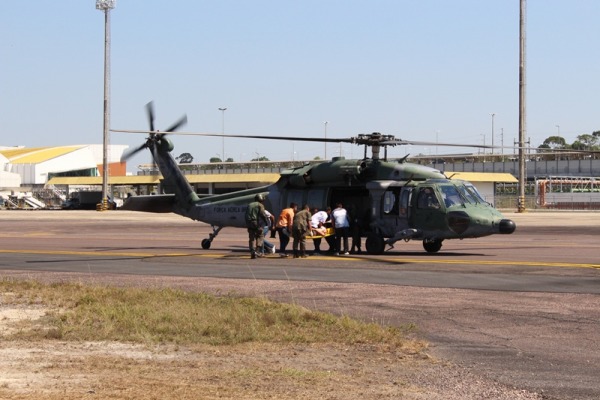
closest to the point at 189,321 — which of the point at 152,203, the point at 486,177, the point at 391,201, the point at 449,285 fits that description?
the point at 449,285

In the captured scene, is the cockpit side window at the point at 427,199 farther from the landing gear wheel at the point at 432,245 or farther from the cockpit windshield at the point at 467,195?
the landing gear wheel at the point at 432,245

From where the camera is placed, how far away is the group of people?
2625 cm

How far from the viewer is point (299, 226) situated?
85.4 feet

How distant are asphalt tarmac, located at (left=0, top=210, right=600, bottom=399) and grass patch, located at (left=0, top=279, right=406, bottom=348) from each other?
1.05 m

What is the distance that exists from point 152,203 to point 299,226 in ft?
26.9

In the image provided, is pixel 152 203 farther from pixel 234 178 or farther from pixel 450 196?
pixel 234 178

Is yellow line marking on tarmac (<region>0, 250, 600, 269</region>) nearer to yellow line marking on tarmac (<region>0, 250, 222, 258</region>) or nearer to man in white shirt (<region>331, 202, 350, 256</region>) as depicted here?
yellow line marking on tarmac (<region>0, 250, 222, 258</region>)

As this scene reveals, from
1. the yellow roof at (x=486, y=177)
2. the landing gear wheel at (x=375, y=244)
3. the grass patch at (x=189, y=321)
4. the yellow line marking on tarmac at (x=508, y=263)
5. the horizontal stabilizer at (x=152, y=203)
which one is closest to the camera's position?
the grass patch at (x=189, y=321)

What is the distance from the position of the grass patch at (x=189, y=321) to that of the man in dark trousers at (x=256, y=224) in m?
10.1

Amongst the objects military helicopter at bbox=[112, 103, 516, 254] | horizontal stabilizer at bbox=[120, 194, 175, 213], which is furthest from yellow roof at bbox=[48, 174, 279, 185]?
military helicopter at bbox=[112, 103, 516, 254]

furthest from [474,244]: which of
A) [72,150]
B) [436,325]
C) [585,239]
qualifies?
[72,150]

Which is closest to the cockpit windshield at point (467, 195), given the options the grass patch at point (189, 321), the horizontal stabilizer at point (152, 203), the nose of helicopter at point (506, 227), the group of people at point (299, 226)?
the nose of helicopter at point (506, 227)

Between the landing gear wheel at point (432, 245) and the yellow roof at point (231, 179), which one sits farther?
the yellow roof at point (231, 179)

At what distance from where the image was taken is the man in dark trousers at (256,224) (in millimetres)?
26312
